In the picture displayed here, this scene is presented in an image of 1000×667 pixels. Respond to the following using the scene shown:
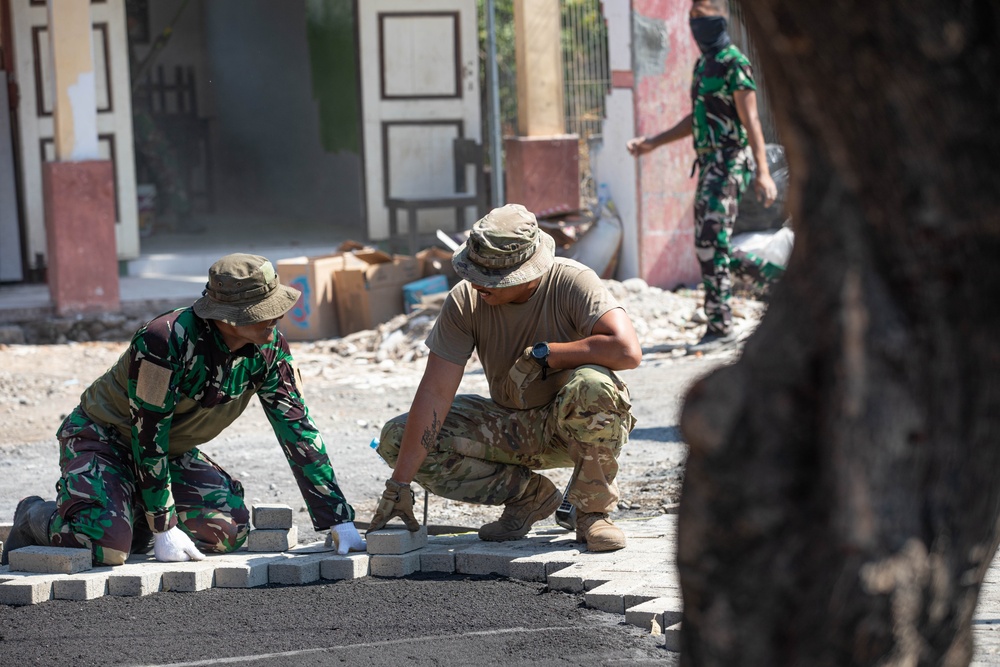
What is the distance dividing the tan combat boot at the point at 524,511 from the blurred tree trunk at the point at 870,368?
2.67m

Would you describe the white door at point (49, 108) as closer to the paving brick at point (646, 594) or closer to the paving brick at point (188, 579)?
the paving brick at point (188, 579)

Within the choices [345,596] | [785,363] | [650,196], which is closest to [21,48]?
[650,196]

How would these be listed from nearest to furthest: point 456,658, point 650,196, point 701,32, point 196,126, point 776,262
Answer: point 456,658 < point 701,32 < point 776,262 < point 650,196 < point 196,126

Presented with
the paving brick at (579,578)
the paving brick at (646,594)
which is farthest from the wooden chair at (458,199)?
the paving brick at (646,594)

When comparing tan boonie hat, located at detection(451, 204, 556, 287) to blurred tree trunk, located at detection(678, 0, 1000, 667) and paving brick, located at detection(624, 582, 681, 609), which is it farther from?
blurred tree trunk, located at detection(678, 0, 1000, 667)

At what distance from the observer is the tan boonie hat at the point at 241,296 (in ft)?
13.1

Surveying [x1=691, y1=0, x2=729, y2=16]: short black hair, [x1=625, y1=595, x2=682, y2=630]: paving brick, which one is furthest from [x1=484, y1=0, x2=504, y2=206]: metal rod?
[x1=625, y1=595, x2=682, y2=630]: paving brick

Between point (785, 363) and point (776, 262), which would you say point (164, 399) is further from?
point (776, 262)

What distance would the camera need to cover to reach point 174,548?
13.7ft

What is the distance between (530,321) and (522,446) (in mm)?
459

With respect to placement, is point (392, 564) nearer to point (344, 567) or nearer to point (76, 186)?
point (344, 567)

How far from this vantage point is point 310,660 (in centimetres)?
329

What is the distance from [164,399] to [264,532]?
699 millimetres

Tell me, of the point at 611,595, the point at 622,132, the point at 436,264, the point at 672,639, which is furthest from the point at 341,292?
the point at 672,639
